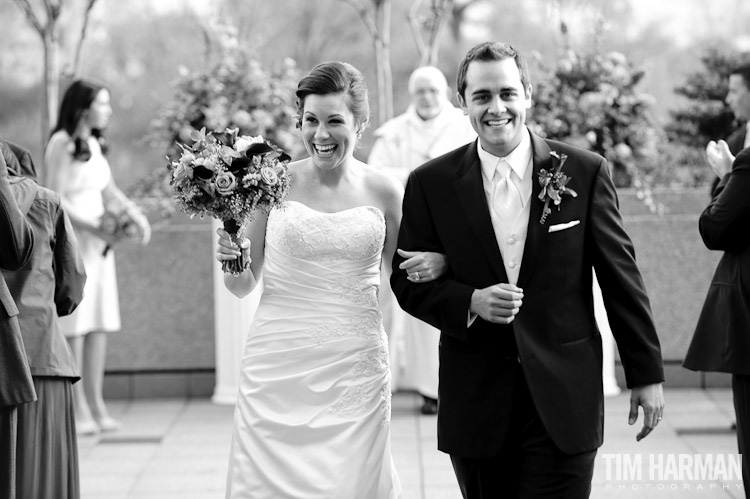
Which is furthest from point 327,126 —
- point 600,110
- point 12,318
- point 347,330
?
point 600,110

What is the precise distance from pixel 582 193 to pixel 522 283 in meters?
0.38

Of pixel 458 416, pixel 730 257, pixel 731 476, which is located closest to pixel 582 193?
pixel 458 416

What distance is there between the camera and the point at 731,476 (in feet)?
20.8

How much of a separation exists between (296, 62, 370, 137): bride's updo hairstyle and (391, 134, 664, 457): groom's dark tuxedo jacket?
833 mm

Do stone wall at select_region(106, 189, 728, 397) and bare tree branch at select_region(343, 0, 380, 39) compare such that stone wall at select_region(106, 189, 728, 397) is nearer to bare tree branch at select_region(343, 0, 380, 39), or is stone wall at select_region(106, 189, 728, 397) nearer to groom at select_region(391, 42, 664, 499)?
bare tree branch at select_region(343, 0, 380, 39)

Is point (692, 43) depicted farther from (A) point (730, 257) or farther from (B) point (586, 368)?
(B) point (586, 368)

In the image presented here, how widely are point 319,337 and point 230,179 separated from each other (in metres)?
0.79

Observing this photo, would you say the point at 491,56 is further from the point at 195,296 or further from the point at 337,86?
the point at 195,296

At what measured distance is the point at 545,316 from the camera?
3.69 meters

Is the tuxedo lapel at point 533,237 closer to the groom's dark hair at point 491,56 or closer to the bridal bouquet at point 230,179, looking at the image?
the groom's dark hair at point 491,56

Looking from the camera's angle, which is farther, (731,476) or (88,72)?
(88,72)

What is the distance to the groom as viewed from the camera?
3660 millimetres

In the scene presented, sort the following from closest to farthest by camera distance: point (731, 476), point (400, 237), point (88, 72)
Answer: point (400, 237), point (731, 476), point (88, 72)

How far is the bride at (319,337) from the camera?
14.2ft
